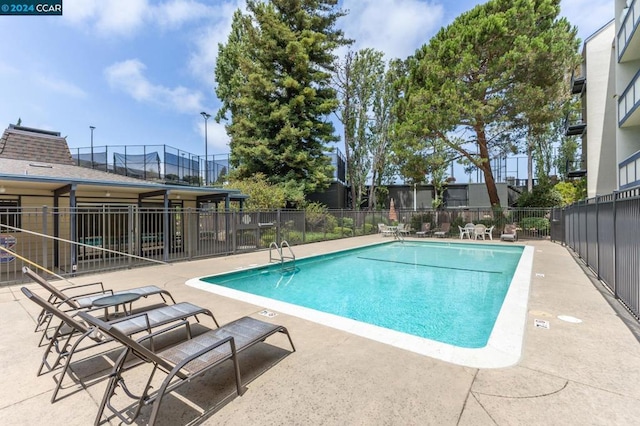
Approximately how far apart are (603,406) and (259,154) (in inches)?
711

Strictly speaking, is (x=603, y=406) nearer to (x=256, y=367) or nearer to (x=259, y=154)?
(x=256, y=367)

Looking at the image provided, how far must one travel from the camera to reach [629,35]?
10711mm

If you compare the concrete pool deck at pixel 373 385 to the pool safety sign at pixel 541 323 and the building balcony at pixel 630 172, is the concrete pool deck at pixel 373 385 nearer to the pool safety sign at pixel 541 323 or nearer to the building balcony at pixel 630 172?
the pool safety sign at pixel 541 323

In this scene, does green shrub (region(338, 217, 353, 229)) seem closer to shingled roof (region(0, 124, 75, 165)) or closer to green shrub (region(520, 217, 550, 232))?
green shrub (region(520, 217, 550, 232))

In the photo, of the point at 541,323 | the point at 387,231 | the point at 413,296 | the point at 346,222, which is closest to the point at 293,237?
the point at 346,222

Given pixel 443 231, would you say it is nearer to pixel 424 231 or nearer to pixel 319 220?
pixel 424 231

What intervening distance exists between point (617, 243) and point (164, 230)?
11.1 metres

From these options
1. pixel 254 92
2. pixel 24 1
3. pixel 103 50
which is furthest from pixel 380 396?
pixel 254 92

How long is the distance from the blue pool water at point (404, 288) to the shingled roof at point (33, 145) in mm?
10958

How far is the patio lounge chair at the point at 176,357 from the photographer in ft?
6.79

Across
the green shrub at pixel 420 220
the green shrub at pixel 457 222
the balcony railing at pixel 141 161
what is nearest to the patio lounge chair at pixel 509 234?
the green shrub at pixel 457 222

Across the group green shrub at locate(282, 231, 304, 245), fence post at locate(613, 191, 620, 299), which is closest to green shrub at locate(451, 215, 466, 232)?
green shrub at locate(282, 231, 304, 245)

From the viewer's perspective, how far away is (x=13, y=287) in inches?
260

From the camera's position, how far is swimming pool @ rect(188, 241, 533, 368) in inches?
146
